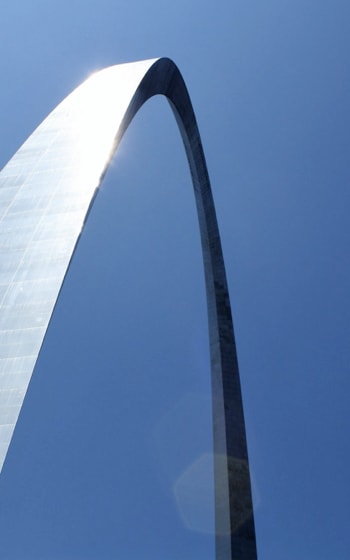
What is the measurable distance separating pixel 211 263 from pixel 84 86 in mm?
7317

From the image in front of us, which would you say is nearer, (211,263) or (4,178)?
(4,178)

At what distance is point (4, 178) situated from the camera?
14.2 metres

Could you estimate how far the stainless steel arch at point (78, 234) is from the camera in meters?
10.2

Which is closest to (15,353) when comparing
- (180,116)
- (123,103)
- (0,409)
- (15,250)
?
(0,409)

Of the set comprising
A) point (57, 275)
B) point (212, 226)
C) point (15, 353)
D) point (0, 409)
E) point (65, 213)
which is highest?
point (212, 226)

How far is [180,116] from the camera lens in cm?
2405

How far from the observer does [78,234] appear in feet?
38.7

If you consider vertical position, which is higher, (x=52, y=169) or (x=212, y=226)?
(x=212, y=226)

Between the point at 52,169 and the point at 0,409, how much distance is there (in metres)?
7.04

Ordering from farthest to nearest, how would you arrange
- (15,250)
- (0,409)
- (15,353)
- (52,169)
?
(52,169)
(15,250)
(15,353)
(0,409)

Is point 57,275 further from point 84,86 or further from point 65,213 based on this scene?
point 84,86

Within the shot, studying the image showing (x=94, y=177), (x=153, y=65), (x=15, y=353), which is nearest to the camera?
(x=15, y=353)

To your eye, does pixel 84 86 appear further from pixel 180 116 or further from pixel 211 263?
pixel 211 263

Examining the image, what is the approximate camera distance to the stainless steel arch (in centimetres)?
1023
